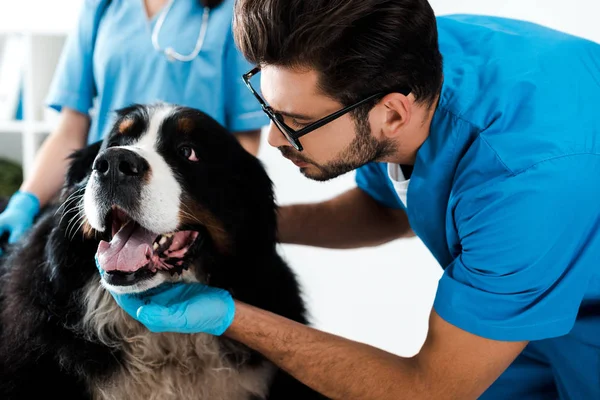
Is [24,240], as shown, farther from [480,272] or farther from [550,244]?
[550,244]

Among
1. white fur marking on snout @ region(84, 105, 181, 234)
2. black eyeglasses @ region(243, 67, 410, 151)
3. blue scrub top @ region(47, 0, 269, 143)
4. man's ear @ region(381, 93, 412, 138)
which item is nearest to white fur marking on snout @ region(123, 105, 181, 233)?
white fur marking on snout @ region(84, 105, 181, 234)

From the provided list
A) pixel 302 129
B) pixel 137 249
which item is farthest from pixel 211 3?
pixel 137 249

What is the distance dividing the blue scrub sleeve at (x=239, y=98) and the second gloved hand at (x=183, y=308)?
711mm

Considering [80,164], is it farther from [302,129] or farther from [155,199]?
[302,129]

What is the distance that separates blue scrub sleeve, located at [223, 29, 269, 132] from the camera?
207cm

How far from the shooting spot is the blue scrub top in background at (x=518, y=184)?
4.36 feet

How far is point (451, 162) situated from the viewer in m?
1.50

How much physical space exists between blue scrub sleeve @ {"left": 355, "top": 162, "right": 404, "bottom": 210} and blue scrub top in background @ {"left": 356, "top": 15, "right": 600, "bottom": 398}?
1.09 feet

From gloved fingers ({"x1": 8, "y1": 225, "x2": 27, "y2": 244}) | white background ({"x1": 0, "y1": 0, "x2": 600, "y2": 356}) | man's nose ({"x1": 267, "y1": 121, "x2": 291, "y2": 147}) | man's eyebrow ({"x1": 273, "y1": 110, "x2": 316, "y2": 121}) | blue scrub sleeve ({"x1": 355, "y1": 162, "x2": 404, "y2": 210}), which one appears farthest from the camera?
white background ({"x1": 0, "y1": 0, "x2": 600, "y2": 356})

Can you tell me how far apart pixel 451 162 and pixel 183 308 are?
69 centimetres

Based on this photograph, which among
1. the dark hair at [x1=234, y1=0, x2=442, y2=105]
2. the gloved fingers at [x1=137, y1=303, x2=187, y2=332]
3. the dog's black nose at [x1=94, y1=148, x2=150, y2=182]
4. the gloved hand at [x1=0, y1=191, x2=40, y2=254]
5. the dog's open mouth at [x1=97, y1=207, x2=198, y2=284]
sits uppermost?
the dark hair at [x1=234, y1=0, x2=442, y2=105]

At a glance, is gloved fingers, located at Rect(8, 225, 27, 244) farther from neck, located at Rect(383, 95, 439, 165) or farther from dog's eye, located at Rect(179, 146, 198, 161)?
neck, located at Rect(383, 95, 439, 165)

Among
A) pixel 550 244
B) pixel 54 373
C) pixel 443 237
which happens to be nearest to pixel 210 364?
pixel 54 373

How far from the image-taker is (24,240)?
5.40 feet
